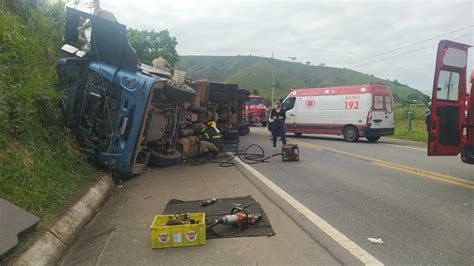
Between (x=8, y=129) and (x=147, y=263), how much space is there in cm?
367

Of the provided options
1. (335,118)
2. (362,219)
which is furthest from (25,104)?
(335,118)

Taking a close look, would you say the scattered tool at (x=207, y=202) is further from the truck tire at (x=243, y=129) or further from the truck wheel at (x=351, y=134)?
the truck tire at (x=243, y=129)

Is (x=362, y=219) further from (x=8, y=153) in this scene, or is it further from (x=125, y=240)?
(x=8, y=153)

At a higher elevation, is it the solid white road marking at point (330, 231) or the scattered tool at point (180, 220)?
the scattered tool at point (180, 220)

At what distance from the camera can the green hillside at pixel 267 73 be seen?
382 feet

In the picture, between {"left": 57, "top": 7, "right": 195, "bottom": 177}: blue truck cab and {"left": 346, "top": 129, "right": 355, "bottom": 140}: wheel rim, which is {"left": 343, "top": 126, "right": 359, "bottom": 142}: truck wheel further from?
{"left": 57, "top": 7, "right": 195, "bottom": 177}: blue truck cab

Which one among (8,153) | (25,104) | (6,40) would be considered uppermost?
(6,40)

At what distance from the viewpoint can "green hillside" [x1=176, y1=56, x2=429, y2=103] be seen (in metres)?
116

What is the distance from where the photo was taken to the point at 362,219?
17.5 ft

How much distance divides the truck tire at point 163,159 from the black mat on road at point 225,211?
3495 millimetres

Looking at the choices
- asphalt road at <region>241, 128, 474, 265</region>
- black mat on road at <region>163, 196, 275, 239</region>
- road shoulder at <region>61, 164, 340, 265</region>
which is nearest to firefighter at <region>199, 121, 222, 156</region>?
asphalt road at <region>241, 128, 474, 265</region>

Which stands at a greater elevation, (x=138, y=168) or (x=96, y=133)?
(x=96, y=133)

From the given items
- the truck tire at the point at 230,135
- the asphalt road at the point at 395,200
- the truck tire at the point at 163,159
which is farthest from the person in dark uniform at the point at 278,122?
the truck tire at the point at 163,159

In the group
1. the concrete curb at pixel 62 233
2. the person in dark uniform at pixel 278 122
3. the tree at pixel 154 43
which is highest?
the tree at pixel 154 43
